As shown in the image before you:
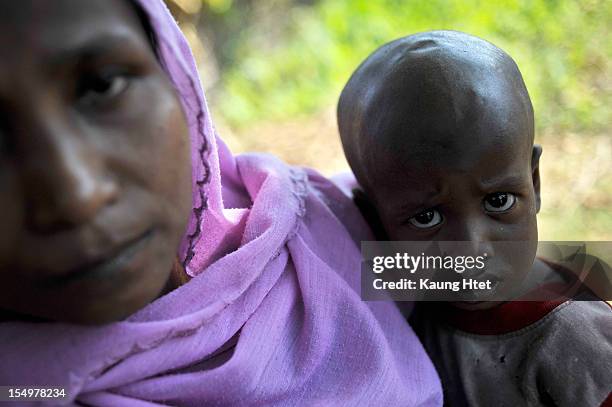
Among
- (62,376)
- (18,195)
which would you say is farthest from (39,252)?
(62,376)

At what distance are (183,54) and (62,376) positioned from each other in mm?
477

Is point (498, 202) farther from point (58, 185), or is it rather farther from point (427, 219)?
point (58, 185)

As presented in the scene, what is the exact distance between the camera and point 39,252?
714 millimetres

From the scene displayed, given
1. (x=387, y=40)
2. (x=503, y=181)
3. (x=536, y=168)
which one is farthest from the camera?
(x=387, y=40)

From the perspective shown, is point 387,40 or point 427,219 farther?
point 387,40

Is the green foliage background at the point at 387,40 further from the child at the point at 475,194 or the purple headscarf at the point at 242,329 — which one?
the purple headscarf at the point at 242,329

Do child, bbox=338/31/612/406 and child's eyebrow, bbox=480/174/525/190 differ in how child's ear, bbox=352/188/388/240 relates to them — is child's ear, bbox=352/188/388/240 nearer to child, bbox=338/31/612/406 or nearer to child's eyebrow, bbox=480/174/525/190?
child, bbox=338/31/612/406

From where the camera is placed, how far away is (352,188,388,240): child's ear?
4.26 ft

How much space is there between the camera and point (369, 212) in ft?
4.33

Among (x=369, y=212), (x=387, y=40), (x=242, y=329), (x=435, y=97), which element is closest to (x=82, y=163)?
(x=242, y=329)

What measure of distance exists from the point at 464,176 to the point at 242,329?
438 millimetres

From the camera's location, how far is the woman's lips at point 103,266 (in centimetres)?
73

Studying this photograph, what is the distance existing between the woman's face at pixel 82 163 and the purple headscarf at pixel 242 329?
0.26 ft

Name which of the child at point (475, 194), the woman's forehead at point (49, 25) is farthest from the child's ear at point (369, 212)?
the woman's forehead at point (49, 25)
